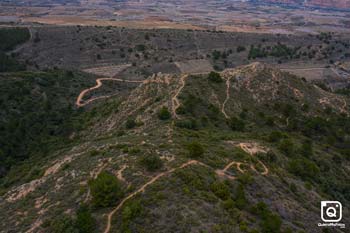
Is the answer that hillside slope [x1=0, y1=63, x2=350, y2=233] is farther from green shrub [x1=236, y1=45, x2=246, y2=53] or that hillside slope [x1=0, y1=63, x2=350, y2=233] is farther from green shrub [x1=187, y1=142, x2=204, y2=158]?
green shrub [x1=236, y1=45, x2=246, y2=53]

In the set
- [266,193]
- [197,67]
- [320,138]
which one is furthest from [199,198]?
[197,67]

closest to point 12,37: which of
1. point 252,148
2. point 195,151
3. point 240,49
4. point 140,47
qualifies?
point 140,47

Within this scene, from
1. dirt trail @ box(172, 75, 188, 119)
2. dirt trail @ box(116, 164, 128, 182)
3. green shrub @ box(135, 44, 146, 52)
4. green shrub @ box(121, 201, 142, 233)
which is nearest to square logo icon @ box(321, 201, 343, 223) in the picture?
green shrub @ box(121, 201, 142, 233)

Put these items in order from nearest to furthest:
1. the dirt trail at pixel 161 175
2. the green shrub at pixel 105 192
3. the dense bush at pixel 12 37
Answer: the dirt trail at pixel 161 175, the green shrub at pixel 105 192, the dense bush at pixel 12 37

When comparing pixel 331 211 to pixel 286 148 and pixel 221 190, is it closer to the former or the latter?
pixel 286 148

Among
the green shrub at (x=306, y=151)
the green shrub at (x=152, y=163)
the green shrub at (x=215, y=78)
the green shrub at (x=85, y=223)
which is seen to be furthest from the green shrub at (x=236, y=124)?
the green shrub at (x=85, y=223)

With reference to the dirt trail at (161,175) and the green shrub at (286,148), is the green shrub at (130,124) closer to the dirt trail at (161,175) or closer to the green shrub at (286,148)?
the green shrub at (286,148)

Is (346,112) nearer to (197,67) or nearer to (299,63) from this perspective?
(197,67)
